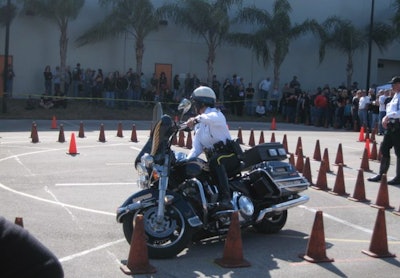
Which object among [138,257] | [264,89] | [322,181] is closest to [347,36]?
[264,89]

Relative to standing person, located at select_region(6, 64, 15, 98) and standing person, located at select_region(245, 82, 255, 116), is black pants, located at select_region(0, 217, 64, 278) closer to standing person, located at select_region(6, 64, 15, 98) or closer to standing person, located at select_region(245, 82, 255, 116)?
standing person, located at select_region(6, 64, 15, 98)

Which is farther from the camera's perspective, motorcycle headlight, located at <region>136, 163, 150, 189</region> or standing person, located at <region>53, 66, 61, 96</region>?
standing person, located at <region>53, 66, 61, 96</region>

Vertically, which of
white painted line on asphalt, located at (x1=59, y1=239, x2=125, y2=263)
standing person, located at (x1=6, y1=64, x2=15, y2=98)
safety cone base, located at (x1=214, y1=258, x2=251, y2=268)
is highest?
standing person, located at (x1=6, y1=64, x2=15, y2=98)

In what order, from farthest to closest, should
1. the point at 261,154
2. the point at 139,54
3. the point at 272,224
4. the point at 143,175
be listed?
the point at 139,54 → the point at 272,224 → the point at 261,154 → the point at 143,175

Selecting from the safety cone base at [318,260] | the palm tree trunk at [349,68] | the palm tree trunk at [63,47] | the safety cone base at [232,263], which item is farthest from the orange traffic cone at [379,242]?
the palm tree trunk at [349,68]

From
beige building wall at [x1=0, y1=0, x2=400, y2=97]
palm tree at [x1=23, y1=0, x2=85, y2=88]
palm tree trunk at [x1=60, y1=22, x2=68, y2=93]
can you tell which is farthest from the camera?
beige building wall at [x1=0, y1=0, x2=400, y2=97]

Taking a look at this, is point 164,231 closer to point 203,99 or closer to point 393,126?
point 203,99

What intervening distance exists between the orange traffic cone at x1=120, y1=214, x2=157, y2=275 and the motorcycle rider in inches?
48.3

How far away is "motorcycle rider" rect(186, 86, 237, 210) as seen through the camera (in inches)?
273

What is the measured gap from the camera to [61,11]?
2961cm

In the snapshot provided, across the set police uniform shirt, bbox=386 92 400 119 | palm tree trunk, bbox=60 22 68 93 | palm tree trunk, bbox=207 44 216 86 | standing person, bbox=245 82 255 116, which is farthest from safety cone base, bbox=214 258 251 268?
palm tree trunk, bbox=207 44 216 86

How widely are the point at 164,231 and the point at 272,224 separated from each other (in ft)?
6.05

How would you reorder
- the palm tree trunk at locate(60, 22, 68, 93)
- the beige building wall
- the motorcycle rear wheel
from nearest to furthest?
the motorcycle rear wheel
the palm tree trunk at locate(60, 22, 68, 93)
the beige building wall

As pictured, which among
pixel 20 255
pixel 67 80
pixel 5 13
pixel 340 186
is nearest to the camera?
pixel 20 255
